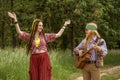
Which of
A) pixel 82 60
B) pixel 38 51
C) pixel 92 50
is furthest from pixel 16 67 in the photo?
pixel 92 50

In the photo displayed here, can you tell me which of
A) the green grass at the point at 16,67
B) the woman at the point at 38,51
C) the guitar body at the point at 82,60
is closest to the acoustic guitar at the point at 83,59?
the guitar body at the point at 82,60

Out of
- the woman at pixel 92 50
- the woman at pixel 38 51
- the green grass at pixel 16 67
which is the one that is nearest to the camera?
→ the woman at pixel 92 50

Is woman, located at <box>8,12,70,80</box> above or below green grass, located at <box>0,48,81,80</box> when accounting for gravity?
above

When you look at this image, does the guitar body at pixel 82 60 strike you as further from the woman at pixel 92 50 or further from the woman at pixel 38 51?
the woman at pixel 38 51

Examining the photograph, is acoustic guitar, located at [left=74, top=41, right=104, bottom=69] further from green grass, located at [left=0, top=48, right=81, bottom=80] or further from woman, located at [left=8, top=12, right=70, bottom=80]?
green grass, located at [left=0, top=48, right=81, bottom=80]

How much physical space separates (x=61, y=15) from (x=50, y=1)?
49.7 inches

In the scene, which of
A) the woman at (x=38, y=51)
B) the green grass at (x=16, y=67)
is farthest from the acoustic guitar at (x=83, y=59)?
the green grass at (x=16, y=67)

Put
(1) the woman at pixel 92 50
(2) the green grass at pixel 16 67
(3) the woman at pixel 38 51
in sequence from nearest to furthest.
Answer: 1. (1) the woman at pixel 92 50
2. (3) the woman at pixel 38 51
3. (2) the green grass at pixel 16 67

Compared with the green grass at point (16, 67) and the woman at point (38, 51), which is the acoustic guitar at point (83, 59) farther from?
the green grass at point (16, 67)

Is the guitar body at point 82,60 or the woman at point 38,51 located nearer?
the guitar body at point 82,60

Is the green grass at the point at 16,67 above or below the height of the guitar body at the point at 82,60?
below

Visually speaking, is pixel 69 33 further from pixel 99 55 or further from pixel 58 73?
pixel 99 55

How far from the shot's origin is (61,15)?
784 inches

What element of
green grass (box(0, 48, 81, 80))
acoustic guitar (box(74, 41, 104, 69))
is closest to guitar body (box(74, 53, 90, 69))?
acoustic guitar (box(74, 41, 104, 69))
